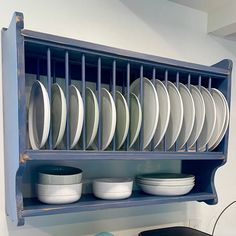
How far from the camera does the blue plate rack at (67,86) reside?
863 mm

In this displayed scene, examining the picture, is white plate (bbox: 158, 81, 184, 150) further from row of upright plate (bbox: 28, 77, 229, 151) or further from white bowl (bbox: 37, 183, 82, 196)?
white bowl (bbox: 37, 183, 82, 196)

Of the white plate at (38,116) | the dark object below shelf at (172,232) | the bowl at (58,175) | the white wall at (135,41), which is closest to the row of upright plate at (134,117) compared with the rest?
the white plate at (38,116)

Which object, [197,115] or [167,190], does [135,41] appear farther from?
[167,190]

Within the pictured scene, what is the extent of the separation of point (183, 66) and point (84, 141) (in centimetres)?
49

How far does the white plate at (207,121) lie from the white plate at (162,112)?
21 cm

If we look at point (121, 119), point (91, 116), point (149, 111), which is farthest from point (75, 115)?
point (149, 111)

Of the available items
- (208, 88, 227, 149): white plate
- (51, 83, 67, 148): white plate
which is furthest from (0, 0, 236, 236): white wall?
(208, 88, 227, 149): white plate

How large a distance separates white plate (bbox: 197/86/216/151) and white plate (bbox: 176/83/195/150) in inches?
3.8

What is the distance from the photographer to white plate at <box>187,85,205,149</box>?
3.85ft

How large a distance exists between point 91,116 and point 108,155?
155 mm

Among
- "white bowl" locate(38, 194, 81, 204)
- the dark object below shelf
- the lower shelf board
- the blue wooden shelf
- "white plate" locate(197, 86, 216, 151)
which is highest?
"white plate" locate(197, 86, 216, 151)

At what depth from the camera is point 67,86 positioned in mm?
929

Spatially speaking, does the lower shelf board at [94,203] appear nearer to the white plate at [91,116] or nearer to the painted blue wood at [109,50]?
the white plate at [91,116]

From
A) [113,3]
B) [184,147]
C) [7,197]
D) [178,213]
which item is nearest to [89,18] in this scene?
[113,3]
